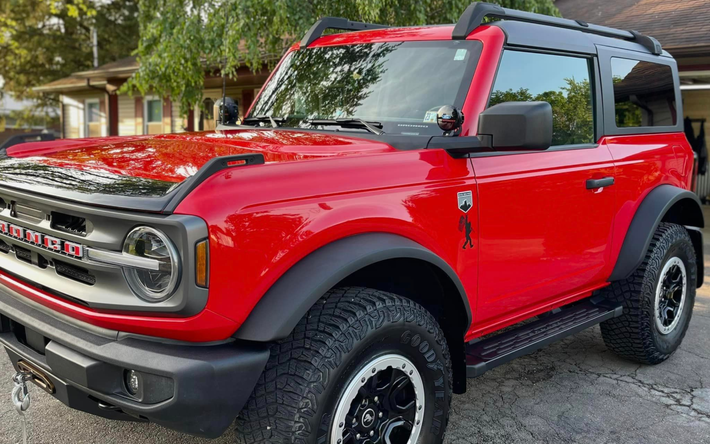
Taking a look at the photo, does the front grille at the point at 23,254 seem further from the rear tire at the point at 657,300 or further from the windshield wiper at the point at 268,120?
the rear tire at the point at 657,300

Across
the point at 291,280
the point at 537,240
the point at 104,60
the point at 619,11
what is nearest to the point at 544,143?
the point at 537,240

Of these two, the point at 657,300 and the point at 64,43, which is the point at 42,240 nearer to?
the point at 657,300

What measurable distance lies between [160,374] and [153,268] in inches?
13.0

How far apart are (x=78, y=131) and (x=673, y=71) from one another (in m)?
26.6

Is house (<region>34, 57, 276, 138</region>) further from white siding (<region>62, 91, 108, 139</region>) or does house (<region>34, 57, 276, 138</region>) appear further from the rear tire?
the rear tire

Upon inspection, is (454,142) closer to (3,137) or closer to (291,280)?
(291,280)

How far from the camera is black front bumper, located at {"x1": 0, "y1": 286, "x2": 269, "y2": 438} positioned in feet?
6.51

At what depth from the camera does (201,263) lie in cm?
199

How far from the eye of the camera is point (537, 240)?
3217 mm

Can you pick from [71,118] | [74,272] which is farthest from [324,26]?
[71,118]

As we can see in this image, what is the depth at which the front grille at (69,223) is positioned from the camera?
7.23ft

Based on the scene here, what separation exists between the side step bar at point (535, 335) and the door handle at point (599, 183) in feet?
2.58

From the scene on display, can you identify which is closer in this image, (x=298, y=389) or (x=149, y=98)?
(x=298, y=389)

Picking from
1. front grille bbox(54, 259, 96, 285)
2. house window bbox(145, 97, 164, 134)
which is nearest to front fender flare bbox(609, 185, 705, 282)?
front grille bbox(54, 259, 96, 285)
